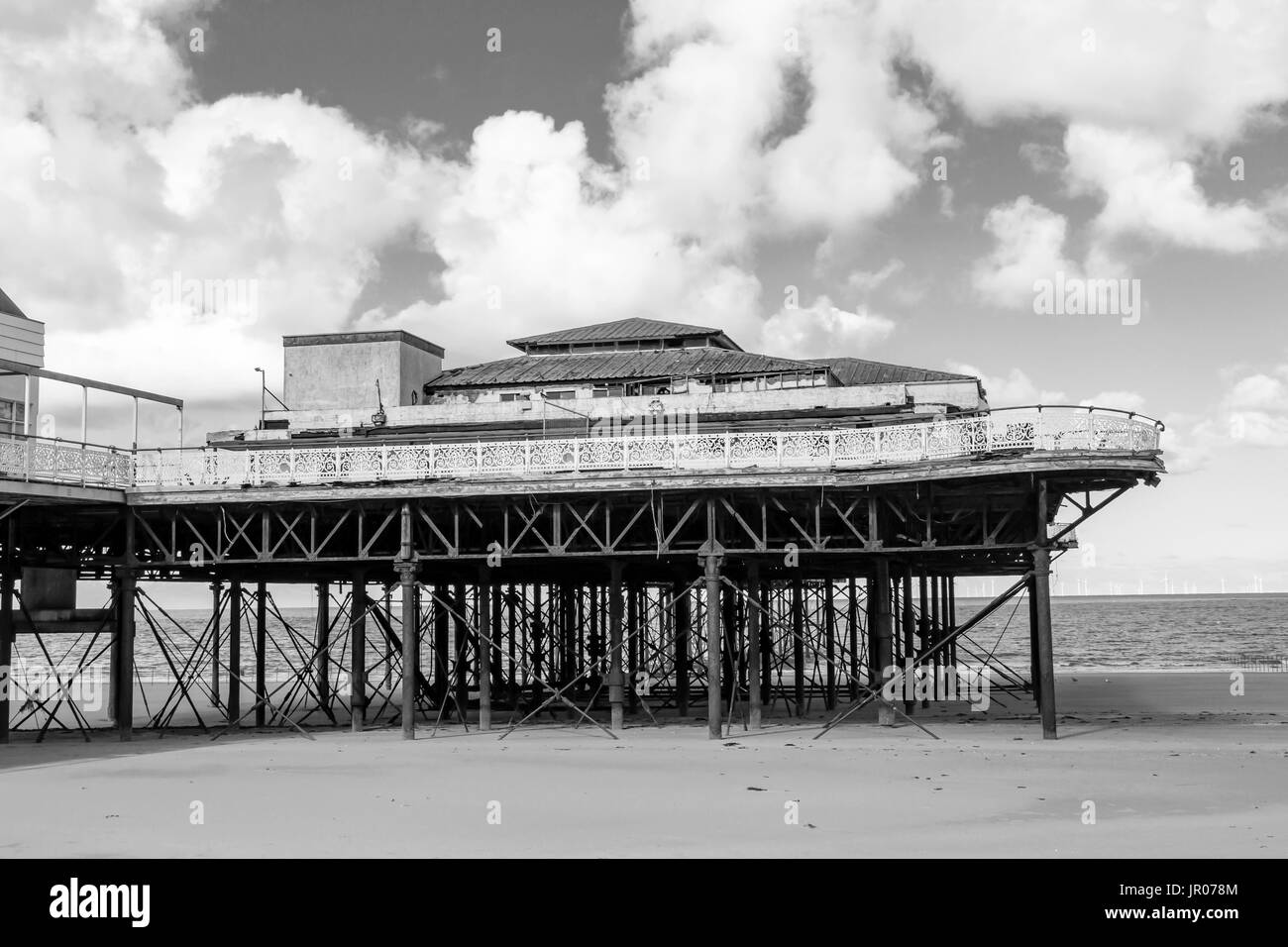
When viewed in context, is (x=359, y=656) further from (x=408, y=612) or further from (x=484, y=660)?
(x=408, y=612)

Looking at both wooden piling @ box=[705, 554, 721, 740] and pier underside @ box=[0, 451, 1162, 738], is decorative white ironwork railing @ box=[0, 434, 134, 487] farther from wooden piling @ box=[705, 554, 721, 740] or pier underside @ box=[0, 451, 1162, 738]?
wooden piling @ box=[705, 554, 721, 740]

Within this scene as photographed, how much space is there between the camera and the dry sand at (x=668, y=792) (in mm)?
15422

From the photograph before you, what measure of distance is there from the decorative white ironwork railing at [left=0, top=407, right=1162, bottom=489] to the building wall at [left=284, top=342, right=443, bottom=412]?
13852mm

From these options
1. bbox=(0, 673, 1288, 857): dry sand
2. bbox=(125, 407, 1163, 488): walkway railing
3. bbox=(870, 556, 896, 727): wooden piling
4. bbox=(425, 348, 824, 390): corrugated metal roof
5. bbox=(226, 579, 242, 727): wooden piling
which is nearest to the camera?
bbox=(0, 673, 1288, 857): dry sand

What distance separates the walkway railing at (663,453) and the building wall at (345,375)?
13870mm

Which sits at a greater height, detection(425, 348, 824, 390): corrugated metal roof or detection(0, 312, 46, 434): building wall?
detection(425, 348, 824, 390): corrugated metal roof

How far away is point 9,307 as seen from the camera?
30.0 meters

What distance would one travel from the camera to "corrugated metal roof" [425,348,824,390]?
44.2 m

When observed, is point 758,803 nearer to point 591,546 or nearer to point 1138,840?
point 1138,840

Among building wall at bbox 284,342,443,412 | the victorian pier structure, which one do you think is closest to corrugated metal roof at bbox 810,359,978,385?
the victorian pier structure

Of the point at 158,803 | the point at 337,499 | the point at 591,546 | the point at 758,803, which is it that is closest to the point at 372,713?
the point at 591,546

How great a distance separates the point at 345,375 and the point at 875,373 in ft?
58.0
